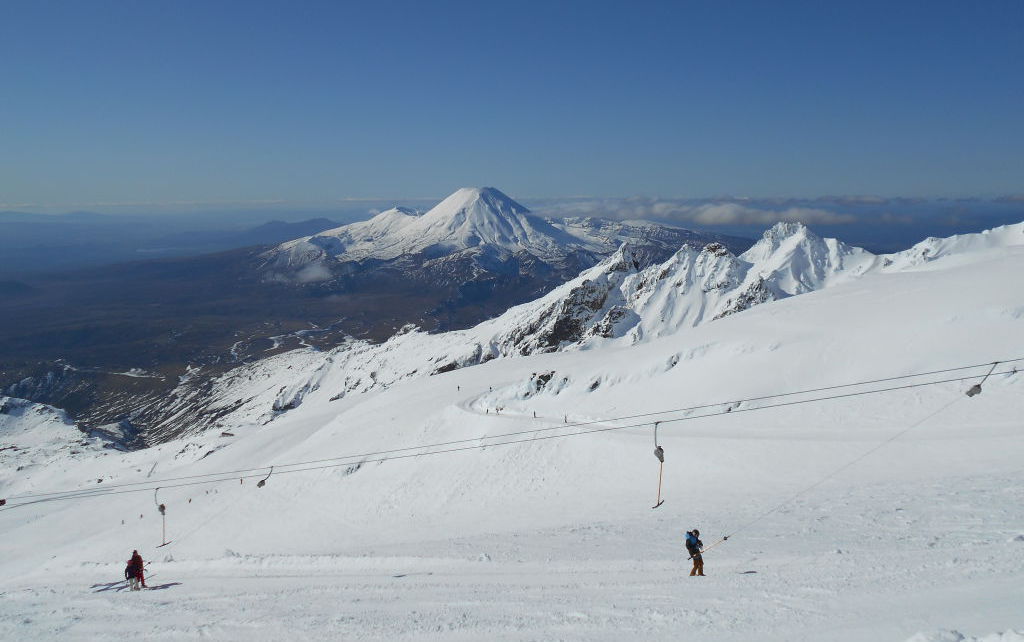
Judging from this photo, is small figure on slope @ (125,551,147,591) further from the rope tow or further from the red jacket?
the rope tow

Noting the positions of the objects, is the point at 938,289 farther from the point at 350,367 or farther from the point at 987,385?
the point at 350,367

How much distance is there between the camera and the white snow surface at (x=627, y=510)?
40.7 feet

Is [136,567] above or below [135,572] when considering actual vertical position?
above

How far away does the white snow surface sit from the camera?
12.4m

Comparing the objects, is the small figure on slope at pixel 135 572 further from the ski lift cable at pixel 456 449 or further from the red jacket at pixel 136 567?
the ski lift cable at pixel 456 449

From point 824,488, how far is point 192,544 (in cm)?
3547

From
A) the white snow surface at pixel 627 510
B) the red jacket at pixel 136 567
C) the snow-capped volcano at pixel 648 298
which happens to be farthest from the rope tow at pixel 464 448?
the snow-capped volcano at pixel 648 298

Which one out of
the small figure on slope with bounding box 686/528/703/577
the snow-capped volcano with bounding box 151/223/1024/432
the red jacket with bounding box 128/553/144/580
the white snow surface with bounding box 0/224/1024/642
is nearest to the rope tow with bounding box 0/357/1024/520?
the white snow surface with bounding box 0/224/1024/642

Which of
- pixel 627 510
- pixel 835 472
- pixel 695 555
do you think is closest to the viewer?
pixel 695 555

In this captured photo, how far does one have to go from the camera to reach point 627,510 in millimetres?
24688

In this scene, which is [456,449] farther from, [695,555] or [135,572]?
[695,555]

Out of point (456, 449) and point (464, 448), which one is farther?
point (456, 449)

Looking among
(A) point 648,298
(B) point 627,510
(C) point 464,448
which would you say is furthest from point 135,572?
(A) point 648,298

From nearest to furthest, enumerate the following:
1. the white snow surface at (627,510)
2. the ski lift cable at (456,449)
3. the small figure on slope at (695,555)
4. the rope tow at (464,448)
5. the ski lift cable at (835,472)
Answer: the white snow surface at (627,510), the small figure on slope at (695,555), the ski lift cable at (835,472), the rope tow at (464,448), the ski lift cable at (456,449)
